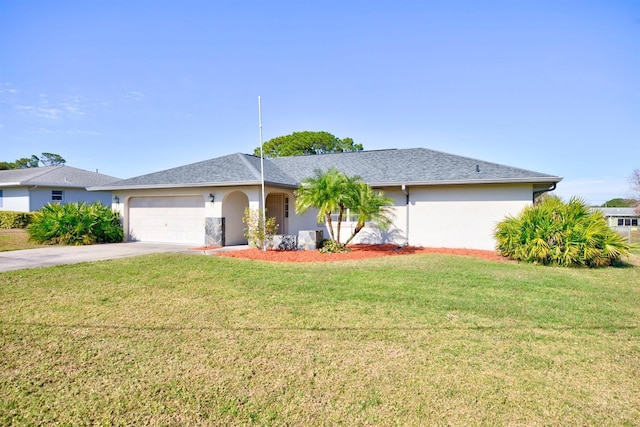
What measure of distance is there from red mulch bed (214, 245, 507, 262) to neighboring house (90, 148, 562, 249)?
50.1 inches

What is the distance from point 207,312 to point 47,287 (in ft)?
12.8

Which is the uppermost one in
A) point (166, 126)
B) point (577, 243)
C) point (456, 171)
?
point (166, 126)

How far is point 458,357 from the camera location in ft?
13.7

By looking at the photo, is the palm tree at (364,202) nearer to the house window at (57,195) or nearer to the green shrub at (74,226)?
the green shrub at (74,226)

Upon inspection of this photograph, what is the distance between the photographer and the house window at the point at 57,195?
2484 cm

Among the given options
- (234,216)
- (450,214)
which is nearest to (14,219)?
(234,216)

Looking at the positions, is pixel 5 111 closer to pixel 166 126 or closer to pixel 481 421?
pixel 166 126

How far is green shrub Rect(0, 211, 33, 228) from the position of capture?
2136cm

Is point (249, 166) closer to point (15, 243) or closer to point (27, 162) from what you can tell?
point (15, 243)

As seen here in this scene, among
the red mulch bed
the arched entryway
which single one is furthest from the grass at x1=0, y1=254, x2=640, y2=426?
the arched entryway

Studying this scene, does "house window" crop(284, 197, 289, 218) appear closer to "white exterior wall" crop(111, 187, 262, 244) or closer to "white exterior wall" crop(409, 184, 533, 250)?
"white exterior wall" crop(111, 187, 262, 244)

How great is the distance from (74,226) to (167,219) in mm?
3763

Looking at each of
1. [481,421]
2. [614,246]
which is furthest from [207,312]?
[614,246]

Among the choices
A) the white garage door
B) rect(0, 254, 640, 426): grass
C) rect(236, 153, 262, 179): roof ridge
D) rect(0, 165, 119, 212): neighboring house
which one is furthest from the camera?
rect(0, 165, 119, 212): neighboring house
